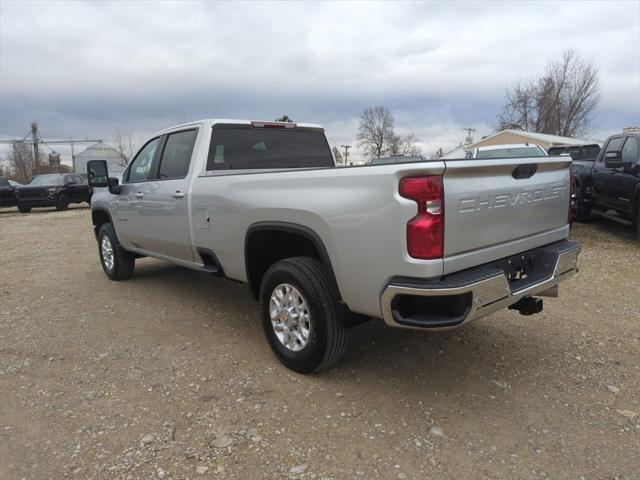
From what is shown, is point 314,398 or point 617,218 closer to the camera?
point 314,398

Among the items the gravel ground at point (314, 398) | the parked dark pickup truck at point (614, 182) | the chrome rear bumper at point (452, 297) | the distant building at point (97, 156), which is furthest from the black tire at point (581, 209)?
the distant building at point (97, 156)

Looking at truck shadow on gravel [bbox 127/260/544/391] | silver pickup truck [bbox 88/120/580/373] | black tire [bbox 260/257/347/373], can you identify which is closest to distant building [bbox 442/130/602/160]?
truck shadow on gravel [bbox 127/260/544/391]

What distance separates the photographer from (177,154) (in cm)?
478

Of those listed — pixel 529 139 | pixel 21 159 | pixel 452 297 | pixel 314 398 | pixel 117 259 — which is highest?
pixel 21 159

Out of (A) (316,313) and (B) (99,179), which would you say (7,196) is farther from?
(A) (316,313)

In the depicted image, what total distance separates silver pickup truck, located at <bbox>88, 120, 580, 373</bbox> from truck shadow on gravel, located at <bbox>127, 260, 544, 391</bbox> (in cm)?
48

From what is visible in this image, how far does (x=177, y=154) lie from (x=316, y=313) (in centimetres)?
256

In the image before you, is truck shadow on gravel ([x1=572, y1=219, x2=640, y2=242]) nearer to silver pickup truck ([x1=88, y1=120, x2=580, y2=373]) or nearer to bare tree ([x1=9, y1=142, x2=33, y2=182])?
silver pickup truck ([x1=88, y1=120, x2=580, y2=373])

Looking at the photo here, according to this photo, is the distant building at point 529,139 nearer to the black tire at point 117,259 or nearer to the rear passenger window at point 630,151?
the rear passenger window at point 630,151

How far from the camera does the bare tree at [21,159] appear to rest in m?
60.1

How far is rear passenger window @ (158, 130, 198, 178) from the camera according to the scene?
4.58m

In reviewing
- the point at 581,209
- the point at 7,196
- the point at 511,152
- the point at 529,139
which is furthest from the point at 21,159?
the point at 581,209

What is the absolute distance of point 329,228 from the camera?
2922mm

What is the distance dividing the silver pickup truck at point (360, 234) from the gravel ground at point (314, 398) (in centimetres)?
46
